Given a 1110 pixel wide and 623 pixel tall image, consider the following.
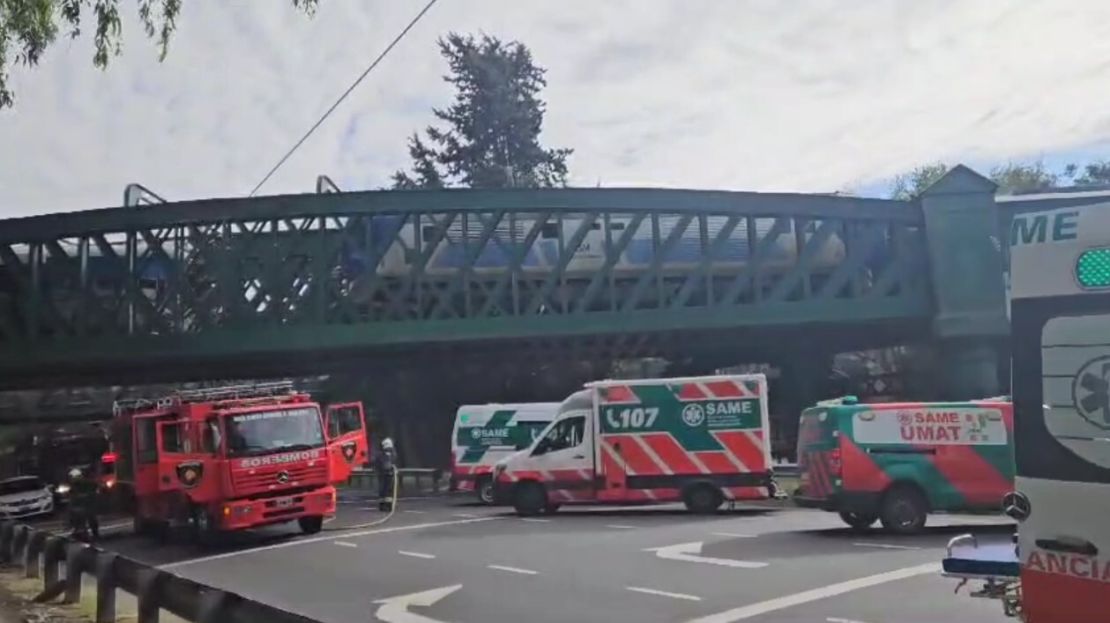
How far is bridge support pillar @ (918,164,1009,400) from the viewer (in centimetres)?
4244

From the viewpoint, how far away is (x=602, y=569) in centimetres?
1642

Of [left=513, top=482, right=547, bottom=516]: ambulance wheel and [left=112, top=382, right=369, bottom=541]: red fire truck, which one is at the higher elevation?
[left=112, top=382, right=369, bottom=541]: red fire truck

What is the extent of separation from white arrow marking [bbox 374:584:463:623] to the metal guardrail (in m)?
2.71

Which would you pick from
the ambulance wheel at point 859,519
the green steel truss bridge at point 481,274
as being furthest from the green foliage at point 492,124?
the ambulance wheel at point 859,519

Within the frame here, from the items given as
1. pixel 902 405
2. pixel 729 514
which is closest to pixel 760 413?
pixel 729 514

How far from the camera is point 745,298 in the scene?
50.7m

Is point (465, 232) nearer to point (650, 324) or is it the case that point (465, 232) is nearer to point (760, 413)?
point (650, 324)

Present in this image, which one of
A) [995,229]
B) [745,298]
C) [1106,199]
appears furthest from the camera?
[745,298]

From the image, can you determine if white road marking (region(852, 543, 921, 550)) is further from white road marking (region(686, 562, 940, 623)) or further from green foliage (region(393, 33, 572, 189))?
green foliage (region(393, 33, 572, 189))

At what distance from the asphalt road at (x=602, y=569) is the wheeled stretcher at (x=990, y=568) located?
392 centimetres

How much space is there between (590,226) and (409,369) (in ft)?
41.6

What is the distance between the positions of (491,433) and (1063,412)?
30120mm

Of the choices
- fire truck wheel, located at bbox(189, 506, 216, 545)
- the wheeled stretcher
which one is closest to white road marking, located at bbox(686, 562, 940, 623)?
the wheeled stretcher

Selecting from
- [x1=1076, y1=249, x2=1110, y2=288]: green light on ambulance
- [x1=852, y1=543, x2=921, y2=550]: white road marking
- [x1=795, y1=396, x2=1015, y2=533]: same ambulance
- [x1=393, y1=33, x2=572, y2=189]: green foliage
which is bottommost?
[x1=852, y1=543, x2=921, y2=550]: white road marking
